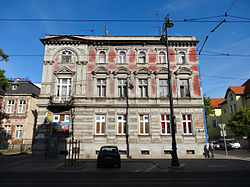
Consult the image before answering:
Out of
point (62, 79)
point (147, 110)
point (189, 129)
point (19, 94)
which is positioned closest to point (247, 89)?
point (189, 129)

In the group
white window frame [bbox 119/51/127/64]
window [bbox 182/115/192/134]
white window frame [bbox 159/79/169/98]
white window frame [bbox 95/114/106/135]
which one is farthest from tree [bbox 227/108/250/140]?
white window frame [bbox 95/114/106/135]

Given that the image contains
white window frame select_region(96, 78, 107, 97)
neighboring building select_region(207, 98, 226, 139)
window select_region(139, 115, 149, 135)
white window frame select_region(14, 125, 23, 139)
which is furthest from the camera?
neighboring building select_region(207, 98, 226, 139)

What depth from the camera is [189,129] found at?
19.9 m

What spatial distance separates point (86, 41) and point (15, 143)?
20574 millimetres

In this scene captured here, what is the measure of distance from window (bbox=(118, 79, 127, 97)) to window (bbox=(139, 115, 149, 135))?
138 inches

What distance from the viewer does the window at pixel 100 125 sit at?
19400 mm

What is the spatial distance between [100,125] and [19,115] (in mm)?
17704

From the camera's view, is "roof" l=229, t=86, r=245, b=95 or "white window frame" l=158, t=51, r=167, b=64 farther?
"roof" l=229, t=86, r=245, b=95

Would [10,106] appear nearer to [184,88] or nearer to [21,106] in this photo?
[21,106]

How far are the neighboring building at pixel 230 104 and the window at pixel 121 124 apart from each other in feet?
85.7

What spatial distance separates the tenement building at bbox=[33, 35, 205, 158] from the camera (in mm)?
19047

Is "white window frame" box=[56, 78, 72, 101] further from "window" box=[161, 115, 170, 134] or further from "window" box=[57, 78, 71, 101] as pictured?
"window" box=[161, 115, 170, 134]

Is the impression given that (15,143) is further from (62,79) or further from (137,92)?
(137,92)

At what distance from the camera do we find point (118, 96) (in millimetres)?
20328
